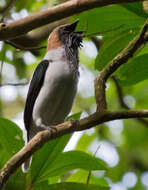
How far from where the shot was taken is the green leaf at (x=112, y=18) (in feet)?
10.6

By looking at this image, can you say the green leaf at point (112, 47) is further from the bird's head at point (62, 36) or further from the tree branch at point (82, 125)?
the bird's head at point (62, 36)

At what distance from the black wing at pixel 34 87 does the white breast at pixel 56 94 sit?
65mm

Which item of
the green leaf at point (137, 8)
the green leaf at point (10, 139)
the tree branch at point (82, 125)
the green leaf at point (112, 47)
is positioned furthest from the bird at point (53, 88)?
the tree branch at point (82, 125)

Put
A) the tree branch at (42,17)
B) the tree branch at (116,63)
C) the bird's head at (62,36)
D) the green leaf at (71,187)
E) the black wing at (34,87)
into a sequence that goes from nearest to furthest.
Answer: the tree branch at (42,17), the tree branch at (116,63), the green leaf at (71,187), the black wing at (34,87), the bird's head at (62,36)

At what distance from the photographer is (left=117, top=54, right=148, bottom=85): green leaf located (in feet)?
10.2

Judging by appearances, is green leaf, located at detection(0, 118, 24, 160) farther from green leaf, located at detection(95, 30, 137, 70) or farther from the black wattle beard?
the black wattle beard

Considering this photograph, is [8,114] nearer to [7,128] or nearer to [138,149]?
[138,149]

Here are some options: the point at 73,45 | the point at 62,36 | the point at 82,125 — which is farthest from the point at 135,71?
the point at 62,36

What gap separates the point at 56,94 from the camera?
3.76m

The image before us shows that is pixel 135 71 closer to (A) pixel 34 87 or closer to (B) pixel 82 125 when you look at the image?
(B) pixel 82 125

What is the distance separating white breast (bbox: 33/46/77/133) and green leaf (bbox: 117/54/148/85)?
660mm

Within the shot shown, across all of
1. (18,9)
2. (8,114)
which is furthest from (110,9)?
(8,114)

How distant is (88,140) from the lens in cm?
471

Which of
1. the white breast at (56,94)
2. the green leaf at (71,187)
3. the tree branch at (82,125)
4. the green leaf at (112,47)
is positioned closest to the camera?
the tree branch at (82,125)
